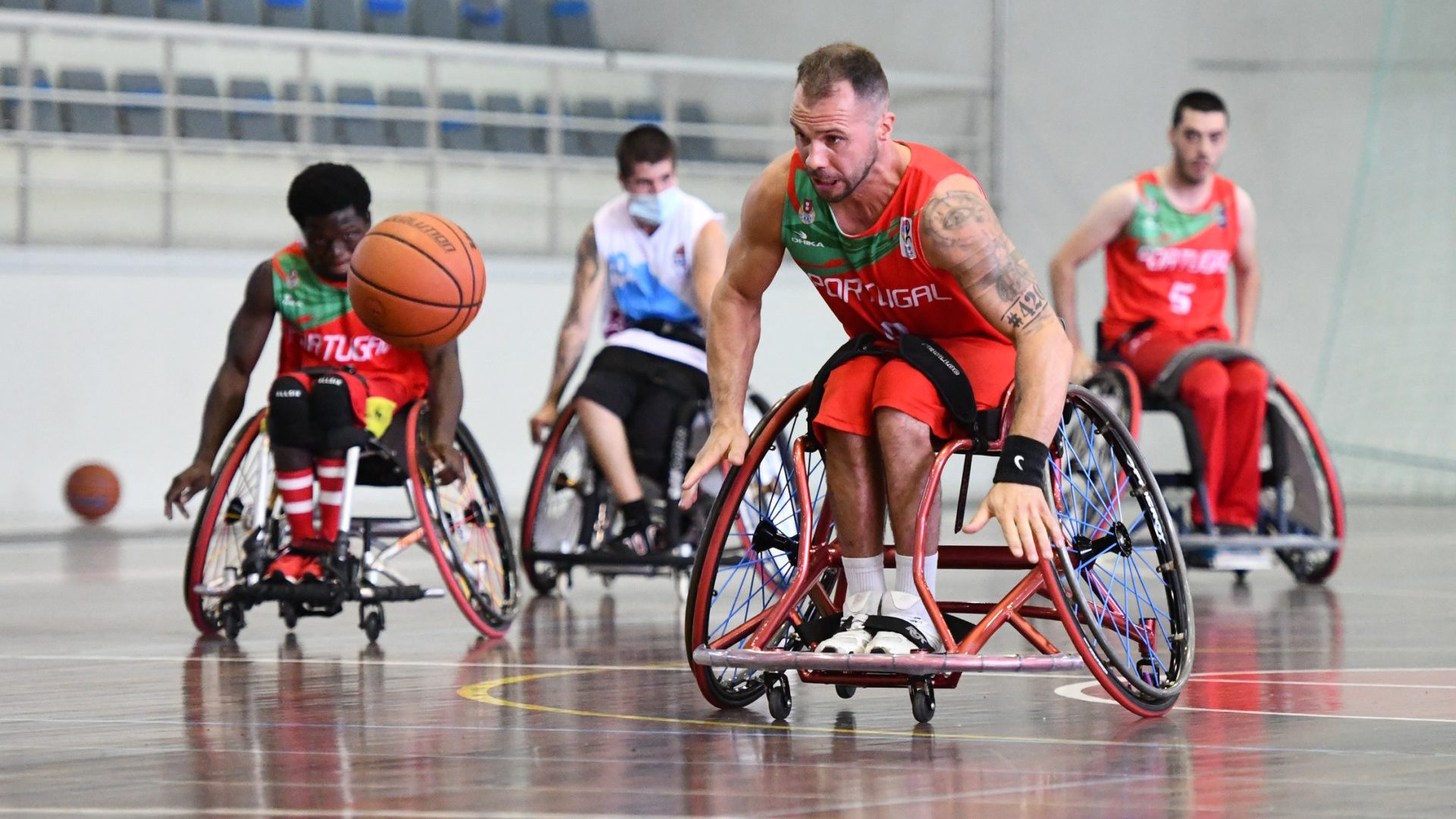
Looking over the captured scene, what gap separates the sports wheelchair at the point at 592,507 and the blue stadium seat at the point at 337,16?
657 cm

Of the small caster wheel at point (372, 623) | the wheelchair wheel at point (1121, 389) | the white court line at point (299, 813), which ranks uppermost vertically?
the wheelchair wheel at point (1121, 389)

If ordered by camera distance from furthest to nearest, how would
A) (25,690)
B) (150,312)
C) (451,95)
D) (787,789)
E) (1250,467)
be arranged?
1. (451,95)
2. (150,312)
3. (1250,467)
4. (25,690)
5. (787,789)

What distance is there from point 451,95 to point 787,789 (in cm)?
970

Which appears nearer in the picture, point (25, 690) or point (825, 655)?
point (825, 655)

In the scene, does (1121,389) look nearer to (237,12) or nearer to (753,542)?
(753,542)

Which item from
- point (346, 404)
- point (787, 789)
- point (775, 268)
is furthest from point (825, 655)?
point (346, 404)

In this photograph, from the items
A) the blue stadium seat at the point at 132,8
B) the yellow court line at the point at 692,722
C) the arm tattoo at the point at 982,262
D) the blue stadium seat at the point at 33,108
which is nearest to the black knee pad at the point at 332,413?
the yellow court line at the point at 692,722

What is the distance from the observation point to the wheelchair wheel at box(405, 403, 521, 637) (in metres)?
4.42

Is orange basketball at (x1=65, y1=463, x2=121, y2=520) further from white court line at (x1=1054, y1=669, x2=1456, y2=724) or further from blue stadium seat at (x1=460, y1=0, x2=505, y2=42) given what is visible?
white court line at (x1=1054, y1=669, x2=1456, y2=724)

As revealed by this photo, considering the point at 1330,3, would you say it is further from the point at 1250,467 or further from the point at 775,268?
the point at 775,268

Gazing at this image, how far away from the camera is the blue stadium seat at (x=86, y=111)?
1047 centimetres

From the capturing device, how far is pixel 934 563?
9.99 ft

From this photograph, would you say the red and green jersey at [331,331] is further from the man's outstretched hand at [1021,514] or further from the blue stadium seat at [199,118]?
the blue stadium seat at [199,118]

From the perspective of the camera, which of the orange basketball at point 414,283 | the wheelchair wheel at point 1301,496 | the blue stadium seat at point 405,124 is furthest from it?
the blue stadium seat at point 405,124
